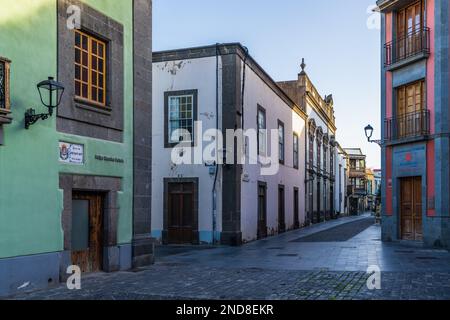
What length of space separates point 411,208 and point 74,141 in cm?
1267

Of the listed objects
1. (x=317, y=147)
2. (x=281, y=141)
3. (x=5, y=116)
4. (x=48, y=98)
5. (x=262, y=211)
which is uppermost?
(x=317, y=147)

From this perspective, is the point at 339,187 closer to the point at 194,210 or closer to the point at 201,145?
the point at 194,210

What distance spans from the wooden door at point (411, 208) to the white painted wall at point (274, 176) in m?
5.75

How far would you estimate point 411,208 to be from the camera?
736 inches

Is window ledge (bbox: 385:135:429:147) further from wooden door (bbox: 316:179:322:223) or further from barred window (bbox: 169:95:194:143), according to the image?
wooden door (bbox: 316:179:322:223)

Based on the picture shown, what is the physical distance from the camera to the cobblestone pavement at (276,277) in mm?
8977

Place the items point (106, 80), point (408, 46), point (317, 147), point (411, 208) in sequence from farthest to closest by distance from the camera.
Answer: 1. point (317, 147)
2. point (408, 46)
3. point (411, 208)
4. point (106, 80)

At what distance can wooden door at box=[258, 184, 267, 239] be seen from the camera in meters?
22.9

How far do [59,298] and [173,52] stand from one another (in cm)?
1312

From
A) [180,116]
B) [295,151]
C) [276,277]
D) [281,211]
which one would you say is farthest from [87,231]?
[295,151]

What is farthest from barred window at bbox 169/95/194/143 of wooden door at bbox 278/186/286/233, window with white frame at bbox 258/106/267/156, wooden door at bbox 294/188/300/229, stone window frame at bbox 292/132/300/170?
wooden door at bbox 294/188/300/229

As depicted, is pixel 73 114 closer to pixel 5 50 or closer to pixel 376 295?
pixel 5 50

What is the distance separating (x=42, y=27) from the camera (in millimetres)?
9852
